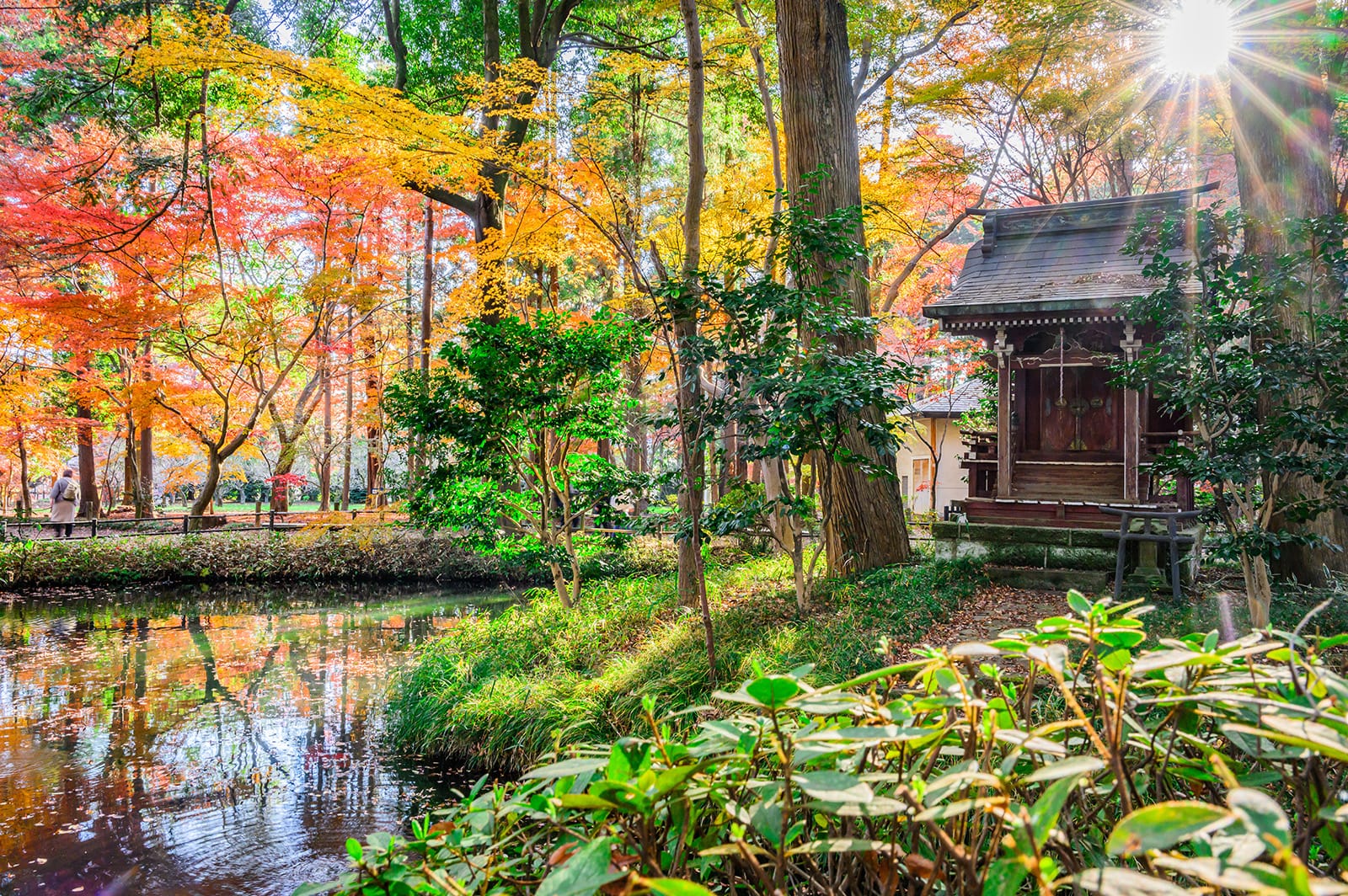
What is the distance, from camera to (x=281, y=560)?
42.2ft

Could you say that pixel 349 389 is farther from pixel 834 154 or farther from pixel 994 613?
pixel 994 613

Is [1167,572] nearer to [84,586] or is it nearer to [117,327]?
[117,327]

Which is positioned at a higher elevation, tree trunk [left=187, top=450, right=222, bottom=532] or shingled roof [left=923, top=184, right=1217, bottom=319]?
shingled roof [left=923, top=184, right=1217, bottom=319]

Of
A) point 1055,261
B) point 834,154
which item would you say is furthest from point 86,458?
point 1055,261

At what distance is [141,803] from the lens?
4.71 meters

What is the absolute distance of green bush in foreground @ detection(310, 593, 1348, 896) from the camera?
0.59m

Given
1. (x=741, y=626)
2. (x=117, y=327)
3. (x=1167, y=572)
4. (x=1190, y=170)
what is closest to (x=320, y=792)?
(x=741, y=626)

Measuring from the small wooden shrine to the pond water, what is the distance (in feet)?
21.0

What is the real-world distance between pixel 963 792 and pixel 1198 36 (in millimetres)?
9157

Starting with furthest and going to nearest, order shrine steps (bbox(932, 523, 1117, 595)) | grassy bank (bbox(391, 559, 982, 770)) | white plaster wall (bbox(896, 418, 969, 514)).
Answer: white plaster wall (bbox(896, 418, 969, 514))
shrine steps (bbox(932, 523, 1117, 595))
grassy bank (bbox(391, 559, 982, 770))

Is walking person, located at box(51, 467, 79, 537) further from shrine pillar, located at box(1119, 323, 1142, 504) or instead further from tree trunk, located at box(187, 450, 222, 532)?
shrine pillar, located at box(1119, 323, 1142, 504)

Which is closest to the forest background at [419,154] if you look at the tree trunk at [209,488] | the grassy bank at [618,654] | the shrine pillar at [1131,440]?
the tree trunk at [209,488]

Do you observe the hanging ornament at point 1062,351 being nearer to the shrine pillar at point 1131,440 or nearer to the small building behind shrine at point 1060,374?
the small building behind shrine at point 1060,374

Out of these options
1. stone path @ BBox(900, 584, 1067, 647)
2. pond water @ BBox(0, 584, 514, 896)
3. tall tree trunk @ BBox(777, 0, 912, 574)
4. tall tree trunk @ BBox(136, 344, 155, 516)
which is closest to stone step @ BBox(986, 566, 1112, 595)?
stone path @ BBox(900, 584, 1067, 647)
